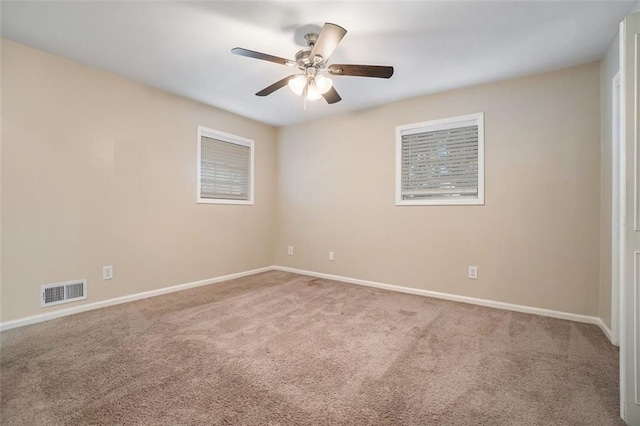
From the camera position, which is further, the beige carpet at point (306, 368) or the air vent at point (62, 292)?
the air vent at point (62, 292)

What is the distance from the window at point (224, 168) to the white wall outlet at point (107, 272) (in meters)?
1.25

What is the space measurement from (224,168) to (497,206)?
357 centimetres

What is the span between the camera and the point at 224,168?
164 inches

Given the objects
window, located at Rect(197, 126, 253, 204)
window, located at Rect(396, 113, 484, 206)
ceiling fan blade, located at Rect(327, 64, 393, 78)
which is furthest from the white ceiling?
window, located at Rect(197, 126, 253, 204)

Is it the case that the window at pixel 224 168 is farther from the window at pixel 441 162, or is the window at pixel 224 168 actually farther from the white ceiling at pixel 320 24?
the window at pixel 441 162

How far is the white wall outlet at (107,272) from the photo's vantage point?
292cm

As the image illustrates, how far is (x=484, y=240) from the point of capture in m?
3.09

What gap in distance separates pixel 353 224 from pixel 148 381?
9.60ft

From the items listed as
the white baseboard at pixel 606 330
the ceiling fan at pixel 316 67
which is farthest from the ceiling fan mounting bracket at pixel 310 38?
the white baseboard at pixel 606 330

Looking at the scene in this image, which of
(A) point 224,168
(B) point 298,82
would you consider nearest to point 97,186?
(A) point 224,168

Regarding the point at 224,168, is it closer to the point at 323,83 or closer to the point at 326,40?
the point at 323,83

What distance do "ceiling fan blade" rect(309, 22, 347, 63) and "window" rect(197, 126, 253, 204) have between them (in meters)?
2.33

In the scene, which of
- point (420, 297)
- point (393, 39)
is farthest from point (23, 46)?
point (420, 297)

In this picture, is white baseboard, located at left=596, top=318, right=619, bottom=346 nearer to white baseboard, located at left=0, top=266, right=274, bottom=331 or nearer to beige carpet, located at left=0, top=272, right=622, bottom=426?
beige carpet, located at left=0, top=272, right=622, bottom=426
